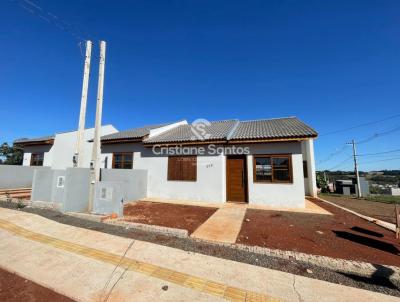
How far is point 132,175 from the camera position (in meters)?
10.8

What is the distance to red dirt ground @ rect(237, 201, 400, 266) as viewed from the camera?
14.2ft

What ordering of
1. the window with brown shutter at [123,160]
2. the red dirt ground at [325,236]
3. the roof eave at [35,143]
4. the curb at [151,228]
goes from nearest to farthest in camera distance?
the red dirt ground at [325,236] < the curb at [151,228] < the window with brown shutter at [123,160] < the roof eave at [35,143]

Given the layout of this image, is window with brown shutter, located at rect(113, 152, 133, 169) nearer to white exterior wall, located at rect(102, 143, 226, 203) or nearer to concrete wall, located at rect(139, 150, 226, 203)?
white exterior wall, located at rect(102, 143, 226, 203)

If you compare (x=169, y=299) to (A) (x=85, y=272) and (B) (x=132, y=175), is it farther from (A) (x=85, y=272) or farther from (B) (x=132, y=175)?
(B) (x=132, y=175)

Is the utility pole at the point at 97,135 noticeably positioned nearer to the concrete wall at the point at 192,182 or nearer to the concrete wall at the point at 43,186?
the concrete wall at the point at 43,186

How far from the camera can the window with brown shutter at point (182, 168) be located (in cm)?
1121

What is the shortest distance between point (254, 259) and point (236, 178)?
6696 millimetres

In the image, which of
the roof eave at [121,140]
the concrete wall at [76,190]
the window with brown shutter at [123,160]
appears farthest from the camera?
the window with brown shutter at [123,160]

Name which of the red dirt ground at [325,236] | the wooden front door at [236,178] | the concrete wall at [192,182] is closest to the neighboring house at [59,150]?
the concrete wall at [192,182]

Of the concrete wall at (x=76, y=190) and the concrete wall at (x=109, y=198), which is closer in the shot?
the concrete wall at (x=109, y=198)

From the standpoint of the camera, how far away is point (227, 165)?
427 inches

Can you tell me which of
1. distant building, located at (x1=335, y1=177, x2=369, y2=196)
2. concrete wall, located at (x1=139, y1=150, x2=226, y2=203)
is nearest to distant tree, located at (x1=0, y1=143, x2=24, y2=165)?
concrete wall, located at (x1=139, y1=150, x2=226, y2=203)

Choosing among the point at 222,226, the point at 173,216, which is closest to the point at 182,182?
the point at 173,216

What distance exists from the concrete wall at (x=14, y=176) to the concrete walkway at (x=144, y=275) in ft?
43.6
